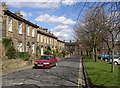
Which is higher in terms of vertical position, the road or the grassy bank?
the grassy bank

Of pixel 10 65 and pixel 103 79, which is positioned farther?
pixel 10 65

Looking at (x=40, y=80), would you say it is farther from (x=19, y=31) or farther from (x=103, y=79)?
(x=19, y=31)

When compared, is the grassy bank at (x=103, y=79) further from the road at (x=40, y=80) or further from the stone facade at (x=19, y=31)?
the stone facade at (x=19, y=31)

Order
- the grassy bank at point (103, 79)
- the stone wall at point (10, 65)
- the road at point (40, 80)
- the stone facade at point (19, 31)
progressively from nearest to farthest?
the grassy bank at point (103, 79) → the road at point (40, 80) → the stone wall at point (10, 65) → the stone facade at point (19, 31)

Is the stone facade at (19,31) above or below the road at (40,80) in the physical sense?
above

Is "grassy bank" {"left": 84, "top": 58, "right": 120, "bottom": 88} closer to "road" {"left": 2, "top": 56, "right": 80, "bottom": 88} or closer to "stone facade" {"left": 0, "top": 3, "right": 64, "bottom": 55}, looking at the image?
"road" {"left": 2, "top": 56, "right": 80, "bottom": 88}

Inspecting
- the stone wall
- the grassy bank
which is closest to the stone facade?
the stone wall

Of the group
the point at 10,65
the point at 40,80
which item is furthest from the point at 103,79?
the point at 10,65

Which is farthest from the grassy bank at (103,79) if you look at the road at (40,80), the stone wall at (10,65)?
the stone wall at (10,65)

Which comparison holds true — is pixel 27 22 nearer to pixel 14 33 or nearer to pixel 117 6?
pixel 14 33

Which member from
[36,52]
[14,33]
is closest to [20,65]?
[14,33]

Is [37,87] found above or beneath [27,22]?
beneath

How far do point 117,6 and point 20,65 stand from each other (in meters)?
23.4

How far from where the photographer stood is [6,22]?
3256 centimetres
